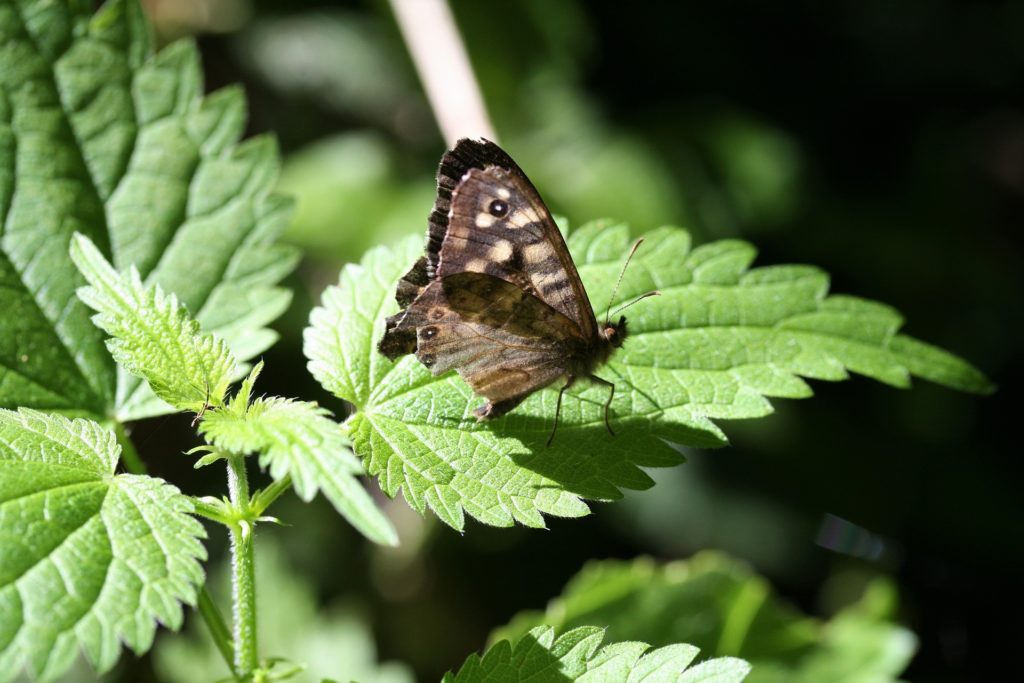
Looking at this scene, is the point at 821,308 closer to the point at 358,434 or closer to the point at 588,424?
the point at 588,424

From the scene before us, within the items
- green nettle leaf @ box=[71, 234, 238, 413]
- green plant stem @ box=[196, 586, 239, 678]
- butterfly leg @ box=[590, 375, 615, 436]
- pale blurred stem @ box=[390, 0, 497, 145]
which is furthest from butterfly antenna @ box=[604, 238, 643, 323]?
pale blurred stem @ box=[390, 0, 497, 145]

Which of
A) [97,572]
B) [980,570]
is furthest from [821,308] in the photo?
[980,570]

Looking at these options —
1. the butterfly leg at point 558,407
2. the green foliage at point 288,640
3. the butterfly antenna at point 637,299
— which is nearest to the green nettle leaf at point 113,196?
the butterfly leg at point 558,407

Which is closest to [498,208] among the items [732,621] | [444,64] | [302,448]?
[302,448]

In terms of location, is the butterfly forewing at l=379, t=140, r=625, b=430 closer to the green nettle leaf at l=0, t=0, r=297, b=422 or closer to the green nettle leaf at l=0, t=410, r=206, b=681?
the green nettle leaf at l=0, t=0, r=297, b=422

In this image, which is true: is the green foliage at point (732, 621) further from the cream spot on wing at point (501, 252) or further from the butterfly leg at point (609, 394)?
the cream spot on wing at point (501, 252)

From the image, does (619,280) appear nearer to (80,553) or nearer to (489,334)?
(489,334)
